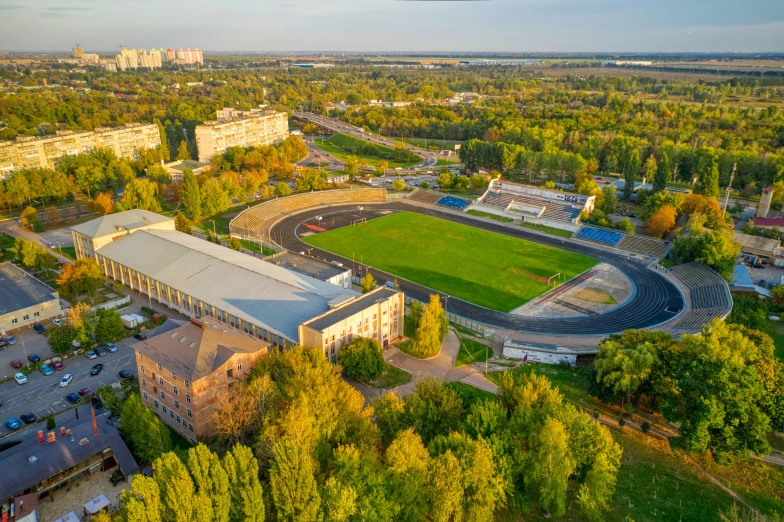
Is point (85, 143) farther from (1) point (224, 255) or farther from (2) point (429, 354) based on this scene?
(2) point (429, 354)

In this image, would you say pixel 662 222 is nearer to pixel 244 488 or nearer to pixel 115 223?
pixel 244 488

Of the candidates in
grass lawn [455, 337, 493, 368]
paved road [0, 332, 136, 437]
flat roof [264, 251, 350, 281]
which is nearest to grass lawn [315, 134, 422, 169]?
flat roof [264, 251, 350, 281]

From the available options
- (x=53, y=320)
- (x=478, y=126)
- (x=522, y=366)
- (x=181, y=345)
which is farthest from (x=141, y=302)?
(x=478, y=126)

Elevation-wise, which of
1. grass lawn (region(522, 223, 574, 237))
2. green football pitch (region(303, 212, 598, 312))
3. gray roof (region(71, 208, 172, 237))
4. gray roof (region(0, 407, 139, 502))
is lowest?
grass lawn (region(522, 223, 574, 237))

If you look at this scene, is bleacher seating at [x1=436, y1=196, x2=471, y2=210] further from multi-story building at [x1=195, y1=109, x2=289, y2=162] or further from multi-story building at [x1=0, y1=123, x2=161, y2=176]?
multi-story building at [x1=0, y1=123, x2=161, y2=176]

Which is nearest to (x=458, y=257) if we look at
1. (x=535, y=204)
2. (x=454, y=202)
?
(x=535, y=204)
